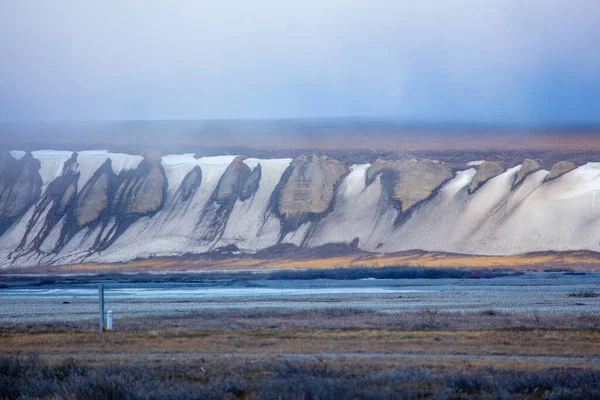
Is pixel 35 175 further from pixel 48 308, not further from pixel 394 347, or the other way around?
pixel 394 347

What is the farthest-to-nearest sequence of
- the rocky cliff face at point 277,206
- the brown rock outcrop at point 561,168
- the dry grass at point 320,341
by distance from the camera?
1. the brown rock outcrop at point 561,168
2. the rocky cliff face at point 277,206
3. the dry grass at point 320,341

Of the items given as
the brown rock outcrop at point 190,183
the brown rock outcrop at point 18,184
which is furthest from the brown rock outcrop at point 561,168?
the brown rock outcrop at point 18,184

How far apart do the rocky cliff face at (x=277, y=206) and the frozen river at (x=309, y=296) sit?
20948 millimetres

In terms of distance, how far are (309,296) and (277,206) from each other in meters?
45.1

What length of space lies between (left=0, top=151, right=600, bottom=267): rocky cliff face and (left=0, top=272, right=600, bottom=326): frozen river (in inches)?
825

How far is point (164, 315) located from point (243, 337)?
8016mm

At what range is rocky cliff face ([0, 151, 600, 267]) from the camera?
6894 centimetres

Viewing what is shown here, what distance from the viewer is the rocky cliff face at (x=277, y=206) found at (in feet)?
226

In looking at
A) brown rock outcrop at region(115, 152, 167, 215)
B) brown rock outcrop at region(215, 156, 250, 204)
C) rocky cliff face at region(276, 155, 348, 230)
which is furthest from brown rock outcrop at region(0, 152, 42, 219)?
rocky cliff face at region(276, 155, 348, 230)

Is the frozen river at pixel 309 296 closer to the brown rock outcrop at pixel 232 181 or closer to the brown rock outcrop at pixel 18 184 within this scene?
the brown rock outcrop at pixel 232 181

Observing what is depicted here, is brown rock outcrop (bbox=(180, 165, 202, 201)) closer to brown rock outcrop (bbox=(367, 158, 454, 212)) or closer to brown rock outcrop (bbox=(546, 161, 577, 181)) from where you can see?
brown rock outcrop (bbox=(367, 158, 454, 212))

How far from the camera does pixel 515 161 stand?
8075 cm

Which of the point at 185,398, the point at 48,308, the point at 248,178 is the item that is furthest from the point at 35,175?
the point at 185,398

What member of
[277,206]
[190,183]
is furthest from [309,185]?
[190,183]
